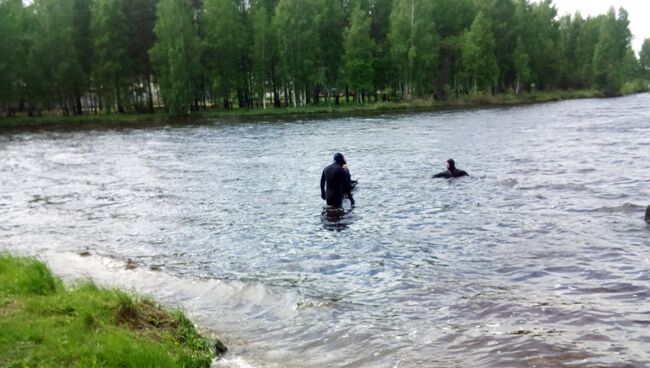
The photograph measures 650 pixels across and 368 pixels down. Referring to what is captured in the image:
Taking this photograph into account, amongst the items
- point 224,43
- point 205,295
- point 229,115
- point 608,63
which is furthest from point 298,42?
point 205,295

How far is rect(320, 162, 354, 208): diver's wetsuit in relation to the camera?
19.1 meters

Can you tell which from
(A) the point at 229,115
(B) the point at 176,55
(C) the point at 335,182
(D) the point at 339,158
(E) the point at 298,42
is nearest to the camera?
(D) the point at 339,158

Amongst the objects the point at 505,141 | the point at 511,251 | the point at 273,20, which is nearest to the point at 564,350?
the point at 511,251

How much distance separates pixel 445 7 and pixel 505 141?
73.0m

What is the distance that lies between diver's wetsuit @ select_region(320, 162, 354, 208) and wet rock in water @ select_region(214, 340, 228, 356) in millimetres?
10621

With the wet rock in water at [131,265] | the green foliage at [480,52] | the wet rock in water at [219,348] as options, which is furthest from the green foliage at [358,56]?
the wet rock in water at [219,348]

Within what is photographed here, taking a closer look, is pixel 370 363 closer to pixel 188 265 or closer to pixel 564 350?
pixel 564 350

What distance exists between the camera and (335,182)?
64.0 ft

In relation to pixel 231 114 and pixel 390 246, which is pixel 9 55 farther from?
pixel 390 246

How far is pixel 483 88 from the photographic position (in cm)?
10006

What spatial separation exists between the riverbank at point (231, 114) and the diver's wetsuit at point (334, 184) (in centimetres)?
6005

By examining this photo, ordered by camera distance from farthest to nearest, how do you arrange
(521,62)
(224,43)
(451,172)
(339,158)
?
1. (521,62)
2. (224,43)
3. (451,172)
4. (339,158)

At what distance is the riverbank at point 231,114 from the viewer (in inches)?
3110

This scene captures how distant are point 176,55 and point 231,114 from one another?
1222cm
